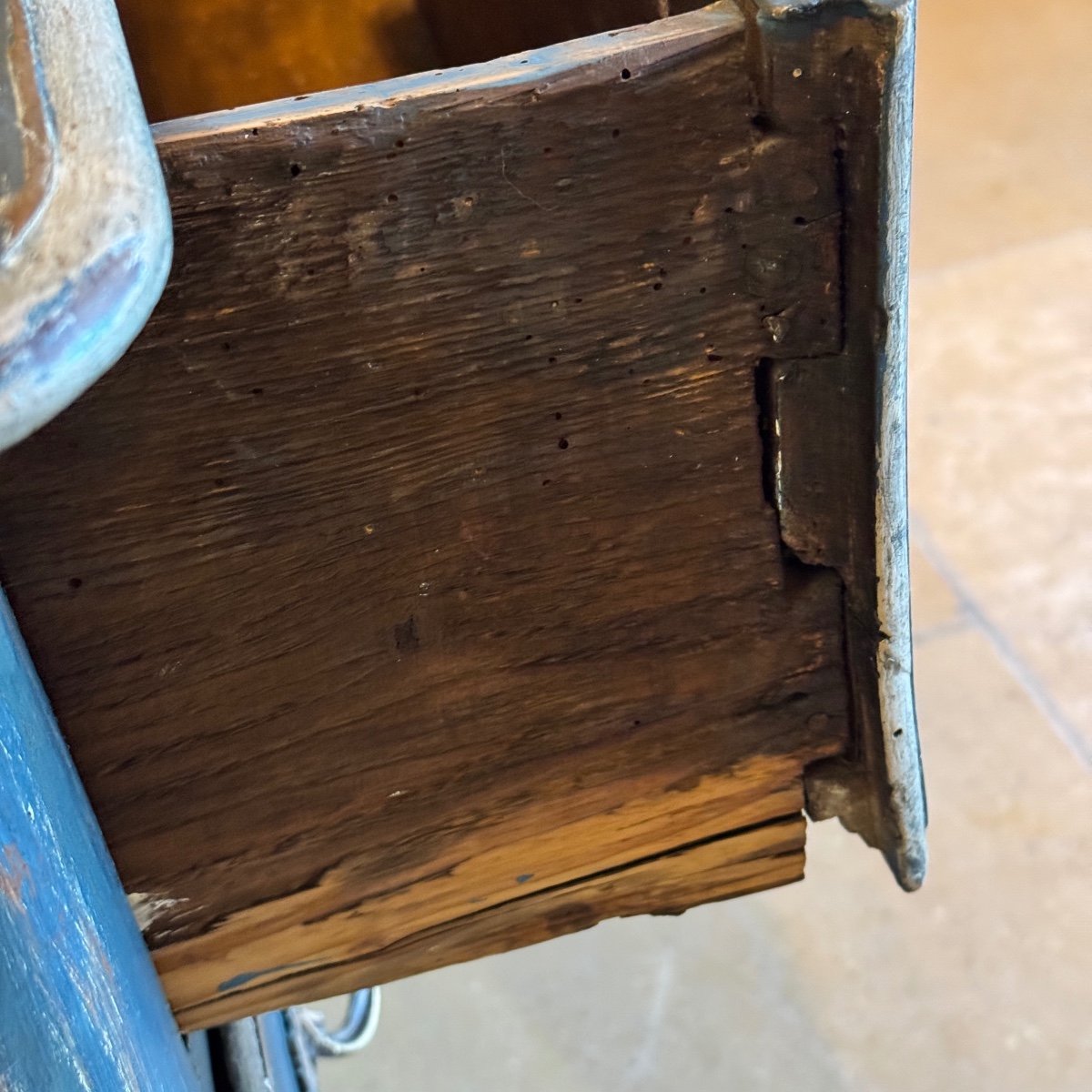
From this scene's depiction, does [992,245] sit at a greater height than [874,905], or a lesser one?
greater

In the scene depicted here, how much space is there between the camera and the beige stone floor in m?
1.23

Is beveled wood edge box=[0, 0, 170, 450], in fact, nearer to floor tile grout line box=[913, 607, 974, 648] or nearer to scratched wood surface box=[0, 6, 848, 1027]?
scratched wood surface box=[0, 6, 848, 1027]

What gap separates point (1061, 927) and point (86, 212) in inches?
52.0

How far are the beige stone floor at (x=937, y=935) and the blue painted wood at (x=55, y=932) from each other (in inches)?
34.4

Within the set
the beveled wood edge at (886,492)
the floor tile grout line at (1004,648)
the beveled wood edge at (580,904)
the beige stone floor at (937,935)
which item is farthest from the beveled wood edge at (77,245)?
the floor tile grout line at (1004,648)

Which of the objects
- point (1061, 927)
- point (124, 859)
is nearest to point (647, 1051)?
point (1061, 927)

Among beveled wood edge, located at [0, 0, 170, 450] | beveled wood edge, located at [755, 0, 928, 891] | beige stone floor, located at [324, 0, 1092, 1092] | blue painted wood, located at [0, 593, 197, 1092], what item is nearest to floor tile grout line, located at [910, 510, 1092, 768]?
beige stone floor, located at [324, 0, 1092, 1092]

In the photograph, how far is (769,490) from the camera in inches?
19.7

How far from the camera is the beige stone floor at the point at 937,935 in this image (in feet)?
4.04

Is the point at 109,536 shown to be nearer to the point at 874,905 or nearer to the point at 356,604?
the point at 356,604

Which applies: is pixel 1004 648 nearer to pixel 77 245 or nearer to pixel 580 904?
pixel 580 904

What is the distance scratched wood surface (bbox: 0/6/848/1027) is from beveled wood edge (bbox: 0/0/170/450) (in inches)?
3.8

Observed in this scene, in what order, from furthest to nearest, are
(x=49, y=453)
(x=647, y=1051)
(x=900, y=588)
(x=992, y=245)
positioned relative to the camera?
(x=992, y=245)
(x=647, y=1051)
(x=900, y=588)
(x=49, y=453)

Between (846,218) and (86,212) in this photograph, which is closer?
(86,212)
